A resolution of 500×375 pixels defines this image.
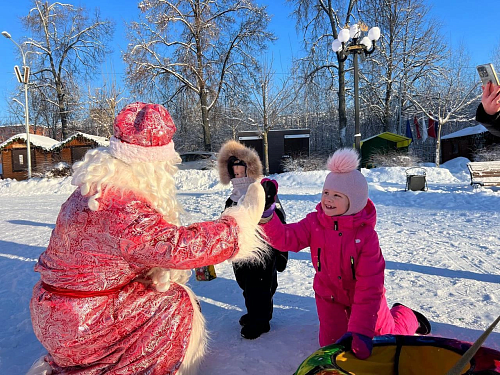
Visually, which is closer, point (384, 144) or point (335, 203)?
point (335, 203)

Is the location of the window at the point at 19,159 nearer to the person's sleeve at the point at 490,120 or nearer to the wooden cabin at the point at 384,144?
the wooden cabin at the point at 384,144

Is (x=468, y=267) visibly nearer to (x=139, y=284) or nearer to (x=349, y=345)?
(x=349, y=345)

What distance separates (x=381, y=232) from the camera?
20.6ft

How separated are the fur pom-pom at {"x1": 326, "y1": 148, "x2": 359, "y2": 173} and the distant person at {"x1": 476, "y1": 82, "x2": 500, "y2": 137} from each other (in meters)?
0.70

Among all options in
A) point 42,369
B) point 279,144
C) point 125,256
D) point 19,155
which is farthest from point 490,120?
point 19,155

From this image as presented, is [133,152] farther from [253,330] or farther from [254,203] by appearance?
[253,330]

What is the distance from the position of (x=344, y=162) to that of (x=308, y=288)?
186 centimetres

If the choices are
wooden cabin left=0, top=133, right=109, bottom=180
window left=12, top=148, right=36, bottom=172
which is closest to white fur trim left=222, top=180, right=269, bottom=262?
wooden cabin left=0, top=133, right=109, bottom=180

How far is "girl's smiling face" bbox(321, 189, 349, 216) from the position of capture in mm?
2307

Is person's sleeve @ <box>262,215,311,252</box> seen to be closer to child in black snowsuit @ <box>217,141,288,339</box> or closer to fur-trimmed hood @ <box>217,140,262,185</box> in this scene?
child in black snowsuit @ <box>217,141,288,339</box>

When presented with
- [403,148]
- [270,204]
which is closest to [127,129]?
[270,204]

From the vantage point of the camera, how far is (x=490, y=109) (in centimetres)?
191

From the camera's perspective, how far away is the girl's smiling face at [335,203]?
231cm

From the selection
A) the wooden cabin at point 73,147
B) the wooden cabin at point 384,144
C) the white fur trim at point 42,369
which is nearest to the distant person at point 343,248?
the white fur trim at point 42,369
